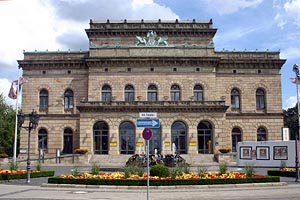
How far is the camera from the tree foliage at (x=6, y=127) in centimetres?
7259

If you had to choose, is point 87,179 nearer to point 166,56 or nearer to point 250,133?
point 166,56

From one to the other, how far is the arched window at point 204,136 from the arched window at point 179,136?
2.04 metres

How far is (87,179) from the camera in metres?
22.3

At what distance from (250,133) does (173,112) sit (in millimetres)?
12906

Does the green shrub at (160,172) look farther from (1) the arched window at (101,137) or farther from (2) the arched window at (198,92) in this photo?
(2) the arched window at (198,92)

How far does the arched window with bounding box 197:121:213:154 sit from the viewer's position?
169 feet

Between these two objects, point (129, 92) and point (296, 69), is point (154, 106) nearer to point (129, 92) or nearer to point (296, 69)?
point (129, 92)

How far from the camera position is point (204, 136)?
51.6m

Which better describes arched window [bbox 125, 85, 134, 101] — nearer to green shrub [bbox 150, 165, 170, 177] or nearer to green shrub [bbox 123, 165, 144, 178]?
green shrub [bbox 123, 165, 144, 178]

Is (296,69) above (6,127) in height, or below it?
above

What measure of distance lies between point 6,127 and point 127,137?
33.3 metres

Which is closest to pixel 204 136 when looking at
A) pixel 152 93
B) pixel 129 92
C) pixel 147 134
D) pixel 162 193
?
pixel 152 93

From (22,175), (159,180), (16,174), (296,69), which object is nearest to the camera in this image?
(159,180)

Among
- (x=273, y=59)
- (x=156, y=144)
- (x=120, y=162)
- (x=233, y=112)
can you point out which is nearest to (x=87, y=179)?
(x=120, y=162)
